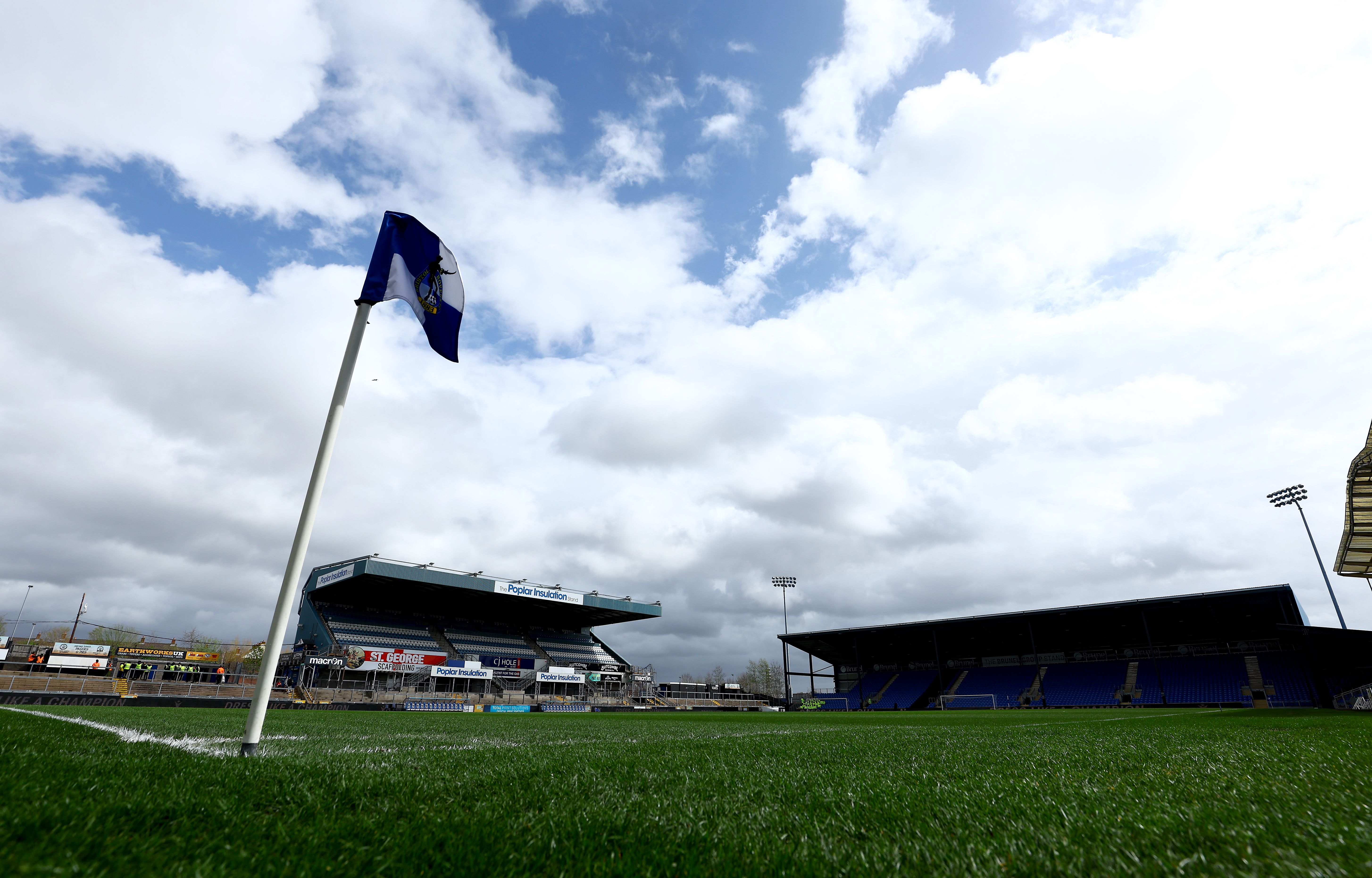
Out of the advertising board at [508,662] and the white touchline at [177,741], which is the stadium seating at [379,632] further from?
the white touchline at [177,741]

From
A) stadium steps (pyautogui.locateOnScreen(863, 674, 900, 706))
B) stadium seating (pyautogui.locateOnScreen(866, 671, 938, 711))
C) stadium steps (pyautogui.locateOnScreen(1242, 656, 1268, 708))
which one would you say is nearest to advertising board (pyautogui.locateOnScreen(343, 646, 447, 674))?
stadium seating (pyautogui.locateOnScreen(866, 671, 938, 711))

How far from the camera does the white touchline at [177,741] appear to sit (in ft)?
14.9

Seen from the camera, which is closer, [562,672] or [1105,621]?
[1105,621]

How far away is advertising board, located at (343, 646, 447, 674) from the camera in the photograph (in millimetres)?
Answer: 40562

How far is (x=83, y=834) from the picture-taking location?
187 cm

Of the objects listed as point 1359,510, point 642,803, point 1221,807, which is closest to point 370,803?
point 642,803

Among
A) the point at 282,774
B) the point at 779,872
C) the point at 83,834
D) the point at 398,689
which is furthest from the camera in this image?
the point at 398,689

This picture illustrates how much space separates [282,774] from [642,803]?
2.08 meters

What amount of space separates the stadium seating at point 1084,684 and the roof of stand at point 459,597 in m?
31.8

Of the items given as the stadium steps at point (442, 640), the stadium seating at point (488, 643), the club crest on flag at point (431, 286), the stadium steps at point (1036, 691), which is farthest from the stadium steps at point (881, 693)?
the club crest on flag at point (431, 286)

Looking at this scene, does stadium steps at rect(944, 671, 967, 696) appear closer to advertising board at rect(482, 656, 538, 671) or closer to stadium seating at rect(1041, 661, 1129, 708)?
stadium seating at rect(1041, 661, 1129, 708)

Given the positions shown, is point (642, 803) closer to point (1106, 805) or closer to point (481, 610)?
point (1106, 805)

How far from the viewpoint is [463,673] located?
Answer: 143 feet

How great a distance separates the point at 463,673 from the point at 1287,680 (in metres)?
53.0
